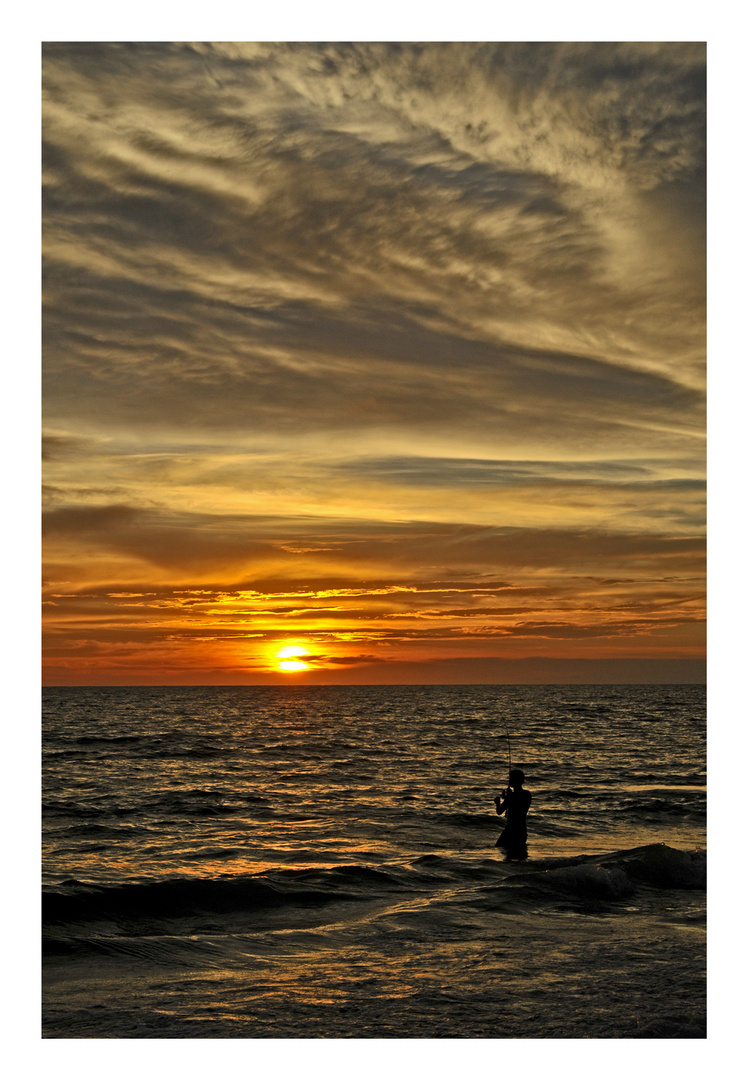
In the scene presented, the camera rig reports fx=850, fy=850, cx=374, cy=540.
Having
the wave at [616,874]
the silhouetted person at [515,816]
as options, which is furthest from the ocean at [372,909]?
the silhouetted person at [515,816]

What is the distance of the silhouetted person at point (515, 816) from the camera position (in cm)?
1266

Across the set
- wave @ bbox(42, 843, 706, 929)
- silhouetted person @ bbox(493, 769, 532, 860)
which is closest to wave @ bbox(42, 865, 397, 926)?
wave @ bbox(42, 843, 706, 929)

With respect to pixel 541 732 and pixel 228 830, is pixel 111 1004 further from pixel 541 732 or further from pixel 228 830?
pixel 541 732

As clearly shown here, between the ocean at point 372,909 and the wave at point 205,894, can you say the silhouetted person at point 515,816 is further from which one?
the wave at point 205,894

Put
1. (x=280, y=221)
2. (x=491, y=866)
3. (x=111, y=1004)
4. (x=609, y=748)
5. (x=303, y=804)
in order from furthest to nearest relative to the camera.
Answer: (x=609, y=748)
(x=303, y=804)
(x=491, y=866)
(x=280, y=221)
(x=111, y=1004)

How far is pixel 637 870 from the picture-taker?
1204cm

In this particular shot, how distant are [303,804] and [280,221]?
634 inches

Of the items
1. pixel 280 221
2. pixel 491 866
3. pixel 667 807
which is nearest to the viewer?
pixel 280 221

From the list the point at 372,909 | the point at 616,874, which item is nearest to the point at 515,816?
the point at 616,874

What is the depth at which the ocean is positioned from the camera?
6.38m

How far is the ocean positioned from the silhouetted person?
0.38 meters

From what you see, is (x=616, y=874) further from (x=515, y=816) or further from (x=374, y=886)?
(x=374, y=886)

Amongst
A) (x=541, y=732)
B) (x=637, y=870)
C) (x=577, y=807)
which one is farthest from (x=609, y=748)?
(x=637, y=870)

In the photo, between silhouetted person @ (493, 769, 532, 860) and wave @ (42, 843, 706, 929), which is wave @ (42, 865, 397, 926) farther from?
silhouetted person @ (493, 769, 532, 860)
